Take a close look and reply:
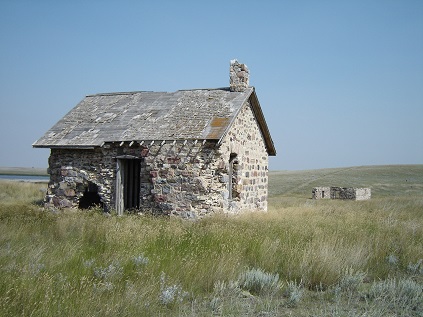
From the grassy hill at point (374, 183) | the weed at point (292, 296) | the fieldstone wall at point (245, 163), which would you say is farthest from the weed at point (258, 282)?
the grassy hill at point (374, 183)

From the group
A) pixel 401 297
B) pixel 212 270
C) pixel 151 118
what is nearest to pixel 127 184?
pixel 151 118

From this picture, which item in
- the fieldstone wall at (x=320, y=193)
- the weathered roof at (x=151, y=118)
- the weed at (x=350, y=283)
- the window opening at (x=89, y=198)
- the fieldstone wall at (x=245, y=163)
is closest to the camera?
the weed at (x=350, y=283)

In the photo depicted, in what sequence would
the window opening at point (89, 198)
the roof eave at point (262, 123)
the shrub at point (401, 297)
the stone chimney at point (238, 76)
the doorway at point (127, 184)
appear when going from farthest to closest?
the roof eave at point (262, 123), the stone chimney at point (238, 76), the window opening at point (89, 198), the doorway at point (127, 184), the shrub at point (401, 297)

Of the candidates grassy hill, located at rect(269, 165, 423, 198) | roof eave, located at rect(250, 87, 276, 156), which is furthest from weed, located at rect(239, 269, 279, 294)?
grassy hill, located at rect(269, 165, 423, 198)

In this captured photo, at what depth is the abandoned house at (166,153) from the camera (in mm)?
12820

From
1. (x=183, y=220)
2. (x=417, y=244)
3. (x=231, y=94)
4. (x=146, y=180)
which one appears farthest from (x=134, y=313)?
(x=231, y=94)

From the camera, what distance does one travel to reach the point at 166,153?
1316 cm

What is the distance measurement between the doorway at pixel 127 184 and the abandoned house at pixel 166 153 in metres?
0.04

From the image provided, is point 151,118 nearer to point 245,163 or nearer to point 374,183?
point 245,163

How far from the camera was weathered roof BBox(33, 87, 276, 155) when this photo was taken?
43.8 feet

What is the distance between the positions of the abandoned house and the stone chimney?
0.12 feet

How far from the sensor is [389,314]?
4.97m

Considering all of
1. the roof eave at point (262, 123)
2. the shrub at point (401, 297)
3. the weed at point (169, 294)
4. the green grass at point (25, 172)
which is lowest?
the green grass at point (25, 172)

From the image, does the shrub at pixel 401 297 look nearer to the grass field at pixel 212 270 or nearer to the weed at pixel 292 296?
the grass field at pixel 212 270
